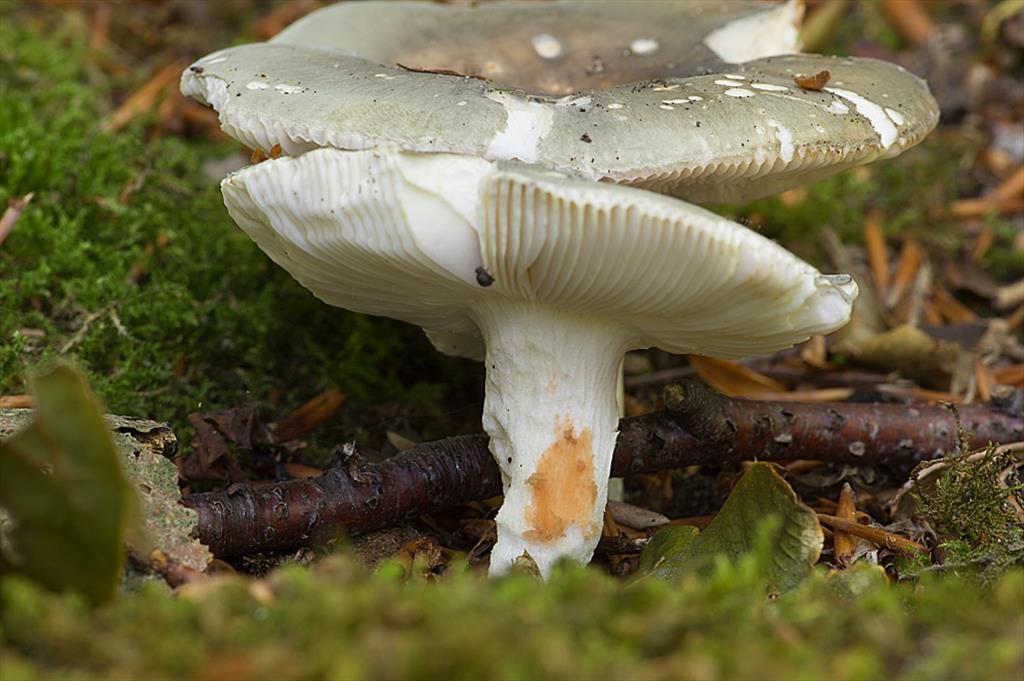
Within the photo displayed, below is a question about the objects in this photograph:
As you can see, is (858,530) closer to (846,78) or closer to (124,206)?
(846,78)

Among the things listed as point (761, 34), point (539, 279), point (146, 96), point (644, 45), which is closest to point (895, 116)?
point (761, 34)

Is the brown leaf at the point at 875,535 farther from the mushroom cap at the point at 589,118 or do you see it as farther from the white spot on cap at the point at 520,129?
the white spot on cap at the point at 520,129

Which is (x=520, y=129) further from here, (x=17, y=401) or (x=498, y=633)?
(x=17, y=401)

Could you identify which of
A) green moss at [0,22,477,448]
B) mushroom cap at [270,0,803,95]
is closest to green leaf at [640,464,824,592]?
green moss at [0,22,477,448]

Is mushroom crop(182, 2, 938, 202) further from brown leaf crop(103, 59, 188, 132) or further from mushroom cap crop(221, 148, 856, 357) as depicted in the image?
brown leaf crop(103, 59, 188, 132)

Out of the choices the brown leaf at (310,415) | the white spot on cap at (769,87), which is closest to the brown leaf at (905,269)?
the white spot on cap at (769,87)

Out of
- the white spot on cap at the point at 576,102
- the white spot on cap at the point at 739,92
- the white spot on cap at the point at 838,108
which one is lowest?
the white spot on cap at the point at 838,108

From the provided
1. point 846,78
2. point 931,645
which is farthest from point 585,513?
point 846,78
